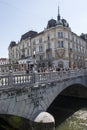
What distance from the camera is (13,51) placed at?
69562mm

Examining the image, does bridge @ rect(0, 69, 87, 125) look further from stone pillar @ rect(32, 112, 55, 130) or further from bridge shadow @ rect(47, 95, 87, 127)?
bridge shadow @ rect(47, 95, 87, 127)

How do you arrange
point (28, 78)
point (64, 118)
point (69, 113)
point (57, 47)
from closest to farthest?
point (28, 78) → point (64, 118) → point (69, 113) → point (57, 47)

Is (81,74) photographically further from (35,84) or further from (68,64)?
(68,64)

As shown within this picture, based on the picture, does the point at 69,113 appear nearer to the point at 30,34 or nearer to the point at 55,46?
the point at 55,46

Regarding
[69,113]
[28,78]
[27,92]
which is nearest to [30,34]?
[69,113]

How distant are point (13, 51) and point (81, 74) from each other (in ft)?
148

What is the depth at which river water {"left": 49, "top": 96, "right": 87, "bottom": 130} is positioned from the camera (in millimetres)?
18469

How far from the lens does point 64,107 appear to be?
87.8 feet

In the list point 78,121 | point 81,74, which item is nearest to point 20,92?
point 78,121

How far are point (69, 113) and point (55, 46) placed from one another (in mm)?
26655

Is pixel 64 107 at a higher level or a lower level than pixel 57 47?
lower

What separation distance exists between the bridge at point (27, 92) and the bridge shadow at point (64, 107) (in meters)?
4.35

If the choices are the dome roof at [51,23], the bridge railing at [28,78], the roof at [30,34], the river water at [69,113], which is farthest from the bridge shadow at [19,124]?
the roof at [30,34]

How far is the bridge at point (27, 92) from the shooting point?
35.8ft
